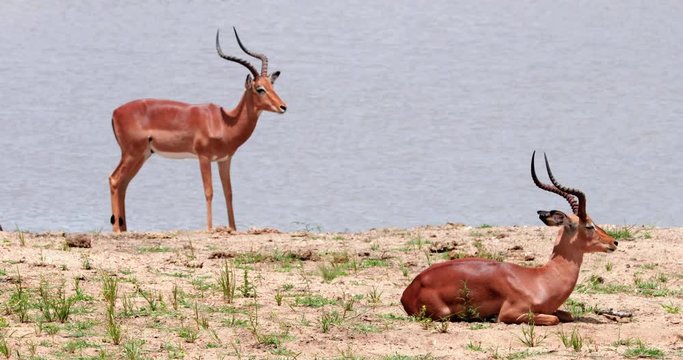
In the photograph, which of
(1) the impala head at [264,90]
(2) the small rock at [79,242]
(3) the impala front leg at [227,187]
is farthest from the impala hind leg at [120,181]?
(2) the small rock at [79,242]

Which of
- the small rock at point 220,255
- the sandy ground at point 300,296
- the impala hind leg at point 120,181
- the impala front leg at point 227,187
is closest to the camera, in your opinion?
the sandy ground at point 300,296

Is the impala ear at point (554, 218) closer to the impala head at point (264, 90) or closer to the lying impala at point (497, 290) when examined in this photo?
the lying impala at point (497, 290)

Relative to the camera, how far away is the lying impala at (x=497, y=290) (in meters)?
9.13

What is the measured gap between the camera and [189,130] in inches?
588

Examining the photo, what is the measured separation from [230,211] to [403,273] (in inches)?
156

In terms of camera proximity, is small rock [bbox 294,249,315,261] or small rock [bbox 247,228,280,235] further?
small rock [bbox 247,228,280,235]

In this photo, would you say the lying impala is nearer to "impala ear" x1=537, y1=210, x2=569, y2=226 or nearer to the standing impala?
"impala ear" x1=537, y1=210, x2=569, y2=226

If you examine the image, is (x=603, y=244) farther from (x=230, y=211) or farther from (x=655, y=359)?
(x=230, y=211)

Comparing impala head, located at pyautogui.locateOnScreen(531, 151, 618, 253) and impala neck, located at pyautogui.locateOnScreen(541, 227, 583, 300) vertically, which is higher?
impala head, located at pyautogui.locateOnScreen(531, 151, 618, 253)

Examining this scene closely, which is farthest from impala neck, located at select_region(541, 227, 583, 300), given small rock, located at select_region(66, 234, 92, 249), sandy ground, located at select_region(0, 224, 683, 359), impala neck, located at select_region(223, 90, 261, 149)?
impala neck, located at select_region(223, 90, 261, 149)

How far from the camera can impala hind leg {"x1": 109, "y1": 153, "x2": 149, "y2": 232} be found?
15086 millimetres

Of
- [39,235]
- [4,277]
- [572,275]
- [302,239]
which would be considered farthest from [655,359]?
[39,235]

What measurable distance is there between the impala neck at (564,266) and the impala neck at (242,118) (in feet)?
20.1

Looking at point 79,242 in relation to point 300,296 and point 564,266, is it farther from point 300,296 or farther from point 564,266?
point 564,266
